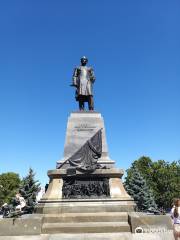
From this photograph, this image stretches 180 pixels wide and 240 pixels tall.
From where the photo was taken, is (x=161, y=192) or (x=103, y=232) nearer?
(x=103, y=232)

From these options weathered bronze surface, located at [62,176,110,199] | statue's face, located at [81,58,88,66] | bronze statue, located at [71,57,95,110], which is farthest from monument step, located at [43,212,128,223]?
statue's face, located at [81,58,88,66]

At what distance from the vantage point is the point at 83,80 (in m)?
15.1

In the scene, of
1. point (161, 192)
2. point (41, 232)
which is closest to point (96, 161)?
point (41, 232)

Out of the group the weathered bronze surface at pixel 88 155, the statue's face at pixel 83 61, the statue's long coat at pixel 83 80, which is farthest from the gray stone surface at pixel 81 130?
the statue's face at pixel 83 61

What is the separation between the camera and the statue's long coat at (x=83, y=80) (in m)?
14.9

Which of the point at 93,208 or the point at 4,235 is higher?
the point at 93,208

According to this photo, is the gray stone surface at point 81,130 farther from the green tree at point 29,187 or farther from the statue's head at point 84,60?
the green tree at point 29,187

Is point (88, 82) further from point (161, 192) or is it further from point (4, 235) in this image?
point (161, 192)

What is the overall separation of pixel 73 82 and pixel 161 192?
3618cm

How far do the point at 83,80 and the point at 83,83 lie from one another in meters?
0.18

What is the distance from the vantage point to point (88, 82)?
1514 cm

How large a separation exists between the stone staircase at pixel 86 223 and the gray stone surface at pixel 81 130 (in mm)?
2760

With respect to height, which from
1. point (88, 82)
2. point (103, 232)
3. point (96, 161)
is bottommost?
point (103, 232)

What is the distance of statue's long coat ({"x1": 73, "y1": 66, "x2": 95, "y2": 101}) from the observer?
1492cm
